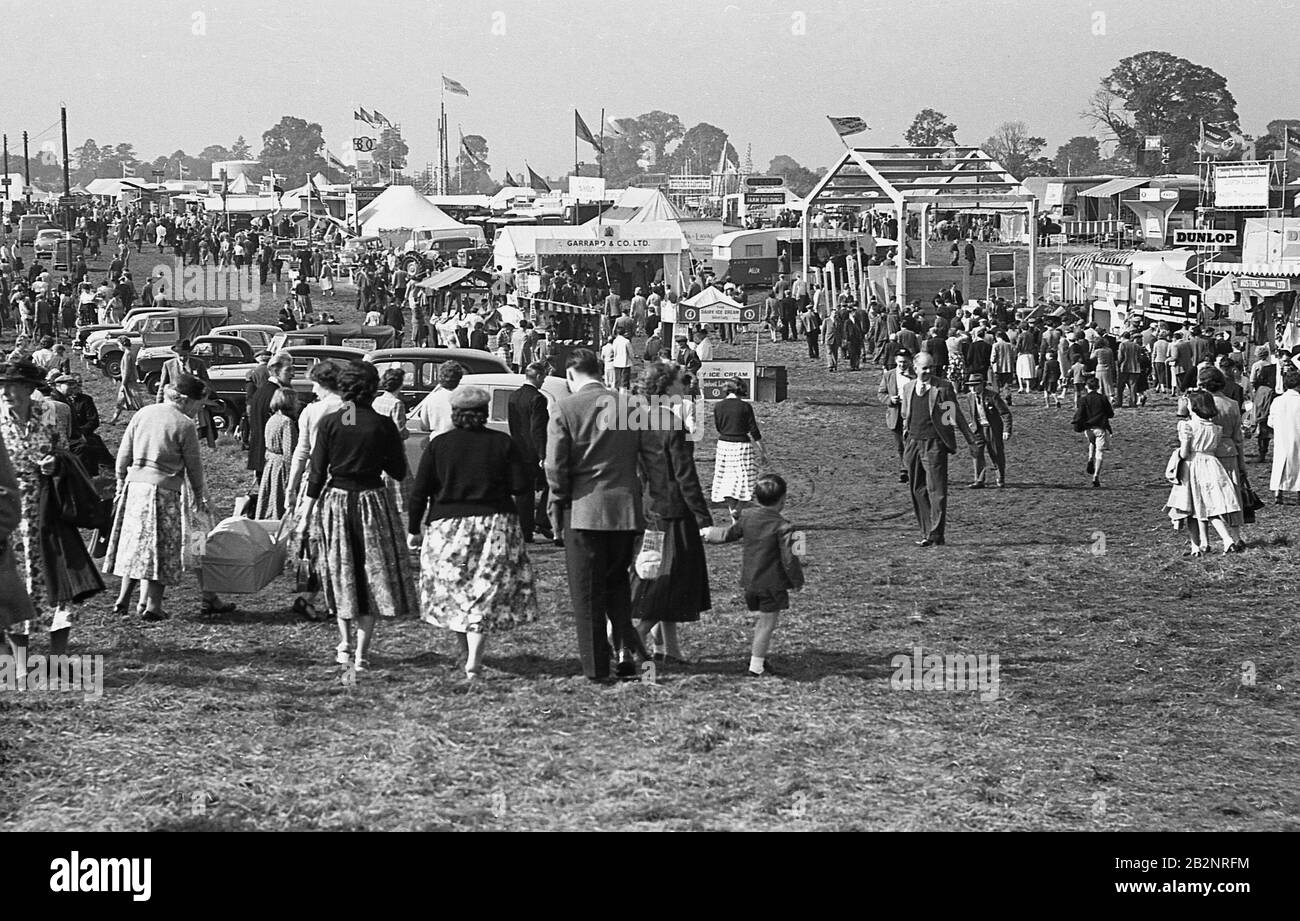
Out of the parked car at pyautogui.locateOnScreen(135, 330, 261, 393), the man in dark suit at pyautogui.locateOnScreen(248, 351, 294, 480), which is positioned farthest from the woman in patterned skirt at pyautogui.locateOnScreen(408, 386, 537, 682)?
the parked car at pyautogui.locateOnScreen(135, 330, 261, 393)

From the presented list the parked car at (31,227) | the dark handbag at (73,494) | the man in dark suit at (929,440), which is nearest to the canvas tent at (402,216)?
the parked car at (31,227)

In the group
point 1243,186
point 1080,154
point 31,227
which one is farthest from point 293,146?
point 1243,186

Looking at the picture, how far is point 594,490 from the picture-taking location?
28.1ft

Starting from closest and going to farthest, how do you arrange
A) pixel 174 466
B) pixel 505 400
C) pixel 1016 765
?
pixel 1016 765, pixel 174 466, pixel 505 400

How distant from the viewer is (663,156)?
643 ft

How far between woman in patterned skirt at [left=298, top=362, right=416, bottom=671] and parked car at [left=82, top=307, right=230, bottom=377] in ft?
78.2

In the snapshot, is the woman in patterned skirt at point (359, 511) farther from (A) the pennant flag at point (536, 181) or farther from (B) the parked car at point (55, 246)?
(A) the pennant flag at point (536, 181)

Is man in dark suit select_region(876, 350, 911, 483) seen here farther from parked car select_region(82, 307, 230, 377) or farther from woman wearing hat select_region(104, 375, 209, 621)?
parked car select_region(82, 307, 230, 377)

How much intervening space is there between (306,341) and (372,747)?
21.0m

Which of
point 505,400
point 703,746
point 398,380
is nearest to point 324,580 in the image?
point 703,746

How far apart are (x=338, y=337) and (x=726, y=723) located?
893 inches

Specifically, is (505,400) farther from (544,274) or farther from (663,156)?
(663,156)

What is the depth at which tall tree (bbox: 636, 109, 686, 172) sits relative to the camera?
187250 millimetres

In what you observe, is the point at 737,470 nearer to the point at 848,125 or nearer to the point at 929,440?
the point at 929,440
